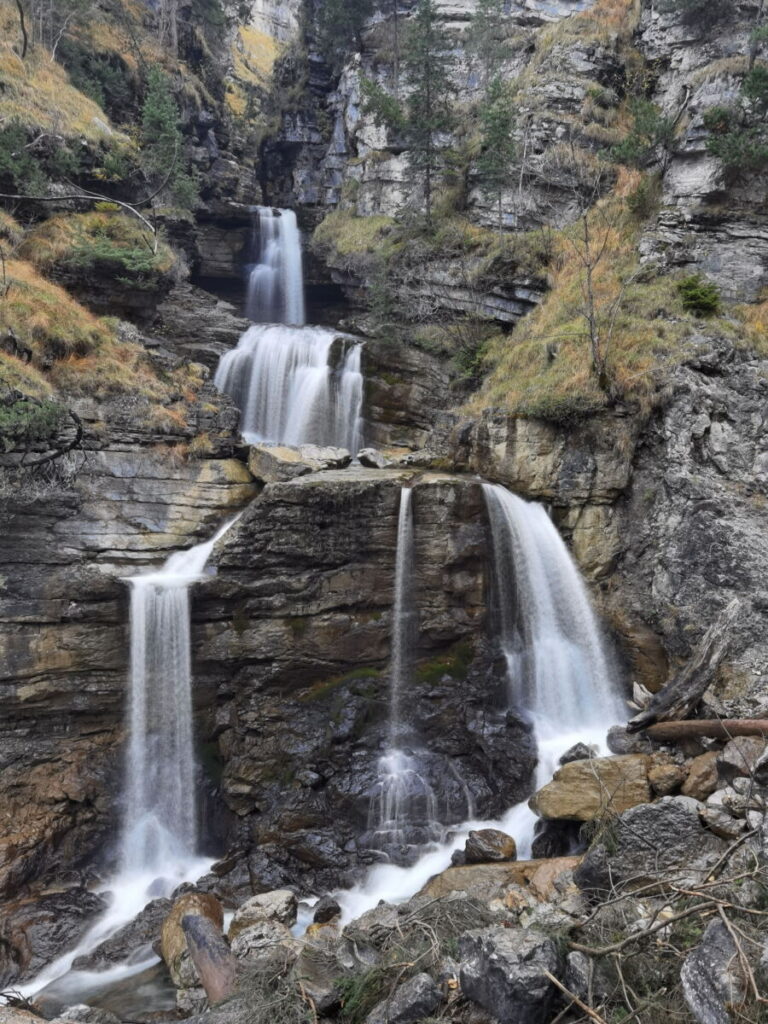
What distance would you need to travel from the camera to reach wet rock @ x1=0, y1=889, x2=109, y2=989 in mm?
8291

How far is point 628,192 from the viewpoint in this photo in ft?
63.5

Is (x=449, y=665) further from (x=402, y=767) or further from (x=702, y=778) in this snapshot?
(x=702, y=778)

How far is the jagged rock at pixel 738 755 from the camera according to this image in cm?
741

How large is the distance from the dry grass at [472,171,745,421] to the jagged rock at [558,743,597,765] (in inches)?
269

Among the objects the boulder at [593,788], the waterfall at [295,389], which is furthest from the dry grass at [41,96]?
the boulder at [593,788]

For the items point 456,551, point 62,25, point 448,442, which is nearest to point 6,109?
point 62,25

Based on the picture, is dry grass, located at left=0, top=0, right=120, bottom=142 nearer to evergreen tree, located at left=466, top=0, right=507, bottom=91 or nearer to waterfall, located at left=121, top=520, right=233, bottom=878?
waterfall, located at left=121, top=520, right=233, bottom=878

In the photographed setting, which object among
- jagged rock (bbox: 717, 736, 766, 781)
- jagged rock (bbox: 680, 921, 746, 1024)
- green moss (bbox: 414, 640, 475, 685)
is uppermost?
jagged rock (bbox: 680, 921, 746, 1024)

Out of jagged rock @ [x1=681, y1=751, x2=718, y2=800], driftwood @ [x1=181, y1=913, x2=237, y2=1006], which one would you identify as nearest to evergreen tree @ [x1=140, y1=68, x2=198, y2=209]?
driftwood @ [x1=181, y1=913, x2=237, y2=1006]

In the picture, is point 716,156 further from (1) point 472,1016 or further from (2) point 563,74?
(1) point 472,1016

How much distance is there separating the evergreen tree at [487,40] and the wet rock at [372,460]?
20585mm

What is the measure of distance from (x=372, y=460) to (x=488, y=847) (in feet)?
28.2

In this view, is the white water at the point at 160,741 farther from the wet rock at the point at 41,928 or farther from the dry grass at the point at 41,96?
the dry grass at the point at 41,96

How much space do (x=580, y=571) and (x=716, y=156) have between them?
12.7 meters
